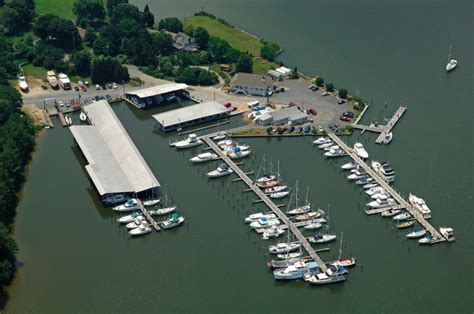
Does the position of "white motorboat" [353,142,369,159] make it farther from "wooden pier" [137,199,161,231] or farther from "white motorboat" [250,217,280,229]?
"wooden pier" [137,199,161,231]

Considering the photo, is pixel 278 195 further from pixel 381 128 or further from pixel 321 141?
pixel 381 128

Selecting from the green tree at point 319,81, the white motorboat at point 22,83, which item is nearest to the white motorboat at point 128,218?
the white motorboat at point 22,83

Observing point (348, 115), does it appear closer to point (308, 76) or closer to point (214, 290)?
point (308, 76)

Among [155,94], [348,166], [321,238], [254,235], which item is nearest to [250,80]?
[155,94]

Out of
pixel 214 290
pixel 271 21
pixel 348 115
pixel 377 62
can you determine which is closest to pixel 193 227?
pixel 214 290

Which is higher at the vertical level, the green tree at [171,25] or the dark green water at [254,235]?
the green tree at [171,25]

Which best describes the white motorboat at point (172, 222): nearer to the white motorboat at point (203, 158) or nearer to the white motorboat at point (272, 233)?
the white motorboat at point (272, 233)

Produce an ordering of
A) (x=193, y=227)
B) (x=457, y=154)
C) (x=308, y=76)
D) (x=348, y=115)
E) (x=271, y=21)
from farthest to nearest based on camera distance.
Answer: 1. (x=271, y=21)
2. (x=308, y=76)
3. (x=348, y=115)
4. (x=457, y=154)
5. (x=193, y=227)
